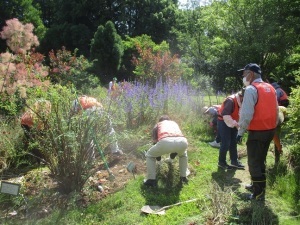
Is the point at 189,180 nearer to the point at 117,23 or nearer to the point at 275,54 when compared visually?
the point at 275,54

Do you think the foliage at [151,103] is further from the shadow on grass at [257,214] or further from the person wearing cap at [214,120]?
the shadow on grass at [257,214]

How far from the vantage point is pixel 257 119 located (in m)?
4.50

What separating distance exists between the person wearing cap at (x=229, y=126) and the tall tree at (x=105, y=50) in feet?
54.5

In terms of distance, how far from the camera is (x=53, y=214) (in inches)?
173

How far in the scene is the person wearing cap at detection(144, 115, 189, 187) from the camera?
5.00 m

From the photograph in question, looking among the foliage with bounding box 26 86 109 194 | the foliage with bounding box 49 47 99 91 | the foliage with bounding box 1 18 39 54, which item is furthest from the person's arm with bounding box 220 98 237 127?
the foliage with bounding box 49 47 99 91

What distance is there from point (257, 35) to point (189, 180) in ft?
29.3

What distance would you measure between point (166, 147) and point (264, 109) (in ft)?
4.96

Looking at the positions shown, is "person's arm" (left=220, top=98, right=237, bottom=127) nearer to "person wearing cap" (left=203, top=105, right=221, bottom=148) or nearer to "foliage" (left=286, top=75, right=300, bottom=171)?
"foliage" (left=286, top=75, right=300, bottom=171)

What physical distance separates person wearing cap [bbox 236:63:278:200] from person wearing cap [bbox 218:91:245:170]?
903mm

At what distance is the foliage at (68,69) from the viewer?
489 inches

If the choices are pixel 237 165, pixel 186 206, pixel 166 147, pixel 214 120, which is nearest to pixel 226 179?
pixel 237 165

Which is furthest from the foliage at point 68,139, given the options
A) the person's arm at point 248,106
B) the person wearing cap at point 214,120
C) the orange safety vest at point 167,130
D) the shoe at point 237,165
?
the person wearing cap at point 214,120

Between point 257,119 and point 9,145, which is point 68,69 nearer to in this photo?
point 9,145
